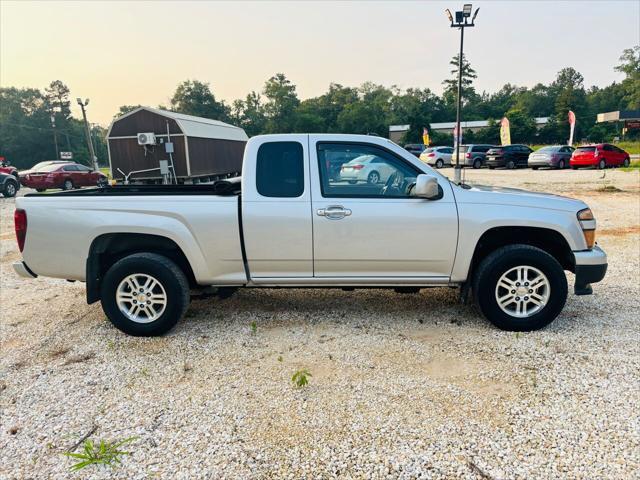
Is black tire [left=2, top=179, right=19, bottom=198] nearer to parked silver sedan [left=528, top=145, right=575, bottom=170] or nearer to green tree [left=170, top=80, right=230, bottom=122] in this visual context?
parked silver sedan [left=528, top=145, right=575, bottom=170]

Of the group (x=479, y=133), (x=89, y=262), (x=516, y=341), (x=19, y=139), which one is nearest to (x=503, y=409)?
(x=516, y=341)

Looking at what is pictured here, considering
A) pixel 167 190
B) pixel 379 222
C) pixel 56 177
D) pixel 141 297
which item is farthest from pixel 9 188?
pixel 379 222

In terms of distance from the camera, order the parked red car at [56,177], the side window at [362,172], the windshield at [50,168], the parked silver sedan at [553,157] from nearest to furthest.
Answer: the side window at [362,172] < the parked red car at [56,177] < the windshield at [50,168] < the parked silver sedan at [553,157]

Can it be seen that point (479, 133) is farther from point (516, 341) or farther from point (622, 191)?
point (516, 341)

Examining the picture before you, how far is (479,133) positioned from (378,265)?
68015mm

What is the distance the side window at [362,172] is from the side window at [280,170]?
0.21m

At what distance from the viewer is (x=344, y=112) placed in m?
85.4

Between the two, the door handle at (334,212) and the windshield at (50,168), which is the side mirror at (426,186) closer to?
the door handle at (334,212)

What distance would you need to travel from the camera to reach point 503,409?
2.78m

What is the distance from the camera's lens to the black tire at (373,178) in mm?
3934

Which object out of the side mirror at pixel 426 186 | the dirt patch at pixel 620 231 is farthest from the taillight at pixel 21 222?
the dirt patch at pixel 620 231

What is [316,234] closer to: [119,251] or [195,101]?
[119,251]

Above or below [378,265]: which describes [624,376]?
below

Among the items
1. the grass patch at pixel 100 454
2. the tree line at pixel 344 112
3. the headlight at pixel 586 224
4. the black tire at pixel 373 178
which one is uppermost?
the tree line at pixel 344 112
